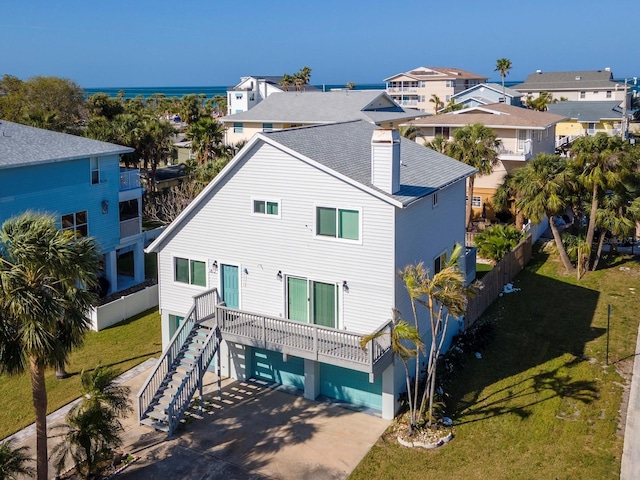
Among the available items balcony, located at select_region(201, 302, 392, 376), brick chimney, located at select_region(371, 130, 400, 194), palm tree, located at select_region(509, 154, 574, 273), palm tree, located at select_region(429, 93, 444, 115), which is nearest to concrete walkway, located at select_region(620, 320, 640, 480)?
balcony, located at select_region(201, 302, 392, 376)

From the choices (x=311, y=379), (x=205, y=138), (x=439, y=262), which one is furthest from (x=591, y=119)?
(x=311, y=379)

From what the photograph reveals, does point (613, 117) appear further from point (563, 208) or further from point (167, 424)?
point (167, 424)

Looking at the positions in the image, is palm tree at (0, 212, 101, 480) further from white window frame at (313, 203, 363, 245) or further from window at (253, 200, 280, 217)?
white window frame at (313, 203, 363, 245)

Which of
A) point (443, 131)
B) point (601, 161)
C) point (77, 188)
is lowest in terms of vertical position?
point (77, 188)

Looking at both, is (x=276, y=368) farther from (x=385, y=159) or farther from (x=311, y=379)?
(x=385, y=159)

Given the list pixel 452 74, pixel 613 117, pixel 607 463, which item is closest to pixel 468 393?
pixel 607 463

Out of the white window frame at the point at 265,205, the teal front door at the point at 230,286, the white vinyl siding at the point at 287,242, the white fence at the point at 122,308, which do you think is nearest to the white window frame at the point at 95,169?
the white fence at the point at 122,308
